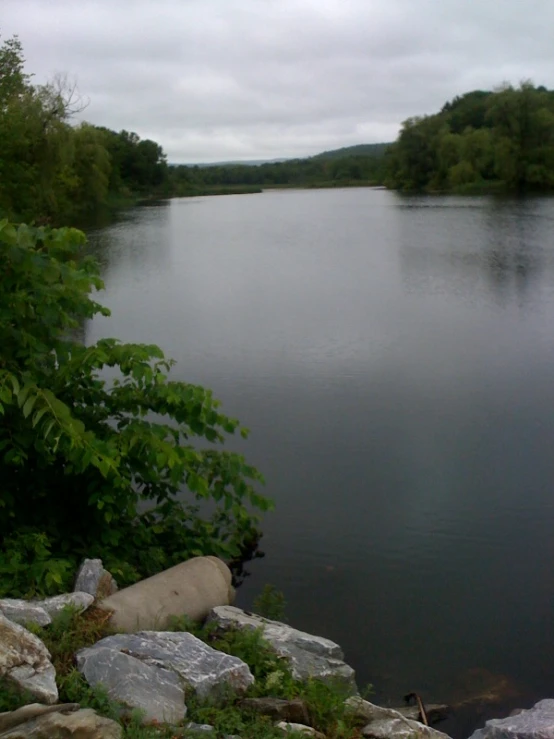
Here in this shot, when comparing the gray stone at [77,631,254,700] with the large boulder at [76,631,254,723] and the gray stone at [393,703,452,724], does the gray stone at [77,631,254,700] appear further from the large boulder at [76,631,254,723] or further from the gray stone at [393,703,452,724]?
the gray stone at [393,703,452,724]

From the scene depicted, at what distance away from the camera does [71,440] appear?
17.3ft

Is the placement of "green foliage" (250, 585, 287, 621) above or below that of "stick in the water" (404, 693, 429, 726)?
above

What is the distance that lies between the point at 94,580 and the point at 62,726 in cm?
185

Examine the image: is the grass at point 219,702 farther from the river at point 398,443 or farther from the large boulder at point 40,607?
the river at point 398,443

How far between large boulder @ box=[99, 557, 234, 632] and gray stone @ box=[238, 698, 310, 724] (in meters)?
0.92

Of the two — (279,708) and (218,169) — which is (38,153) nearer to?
(279,708)

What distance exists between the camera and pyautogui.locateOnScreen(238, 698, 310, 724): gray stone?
166 inches

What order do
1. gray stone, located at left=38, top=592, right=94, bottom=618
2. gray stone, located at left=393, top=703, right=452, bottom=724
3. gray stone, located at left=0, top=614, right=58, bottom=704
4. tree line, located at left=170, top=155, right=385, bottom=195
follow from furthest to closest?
1. tree line, located at left=170, top=155, right=385, bottom=195
2. gray stone, located at left=393, top=703, right=452, bottom=724
3. gray stone, located at left=38, top=592, right=94, bottom=618
4. gray stone, located at left=0, top=614, right=58, bottom=704

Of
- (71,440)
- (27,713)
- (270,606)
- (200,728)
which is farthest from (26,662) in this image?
(270,606)

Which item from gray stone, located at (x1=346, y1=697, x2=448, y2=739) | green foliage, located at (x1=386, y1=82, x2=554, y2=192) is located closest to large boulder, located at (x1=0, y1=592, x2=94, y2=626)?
gray stone, located at (x1=346, y1=697, x2=448, y2=739)

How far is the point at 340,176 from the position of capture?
118438mm

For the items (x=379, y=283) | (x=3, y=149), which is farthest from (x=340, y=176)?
(x=379, y=283)

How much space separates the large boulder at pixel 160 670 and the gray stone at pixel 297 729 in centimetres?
36

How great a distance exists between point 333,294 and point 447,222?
2061cm
